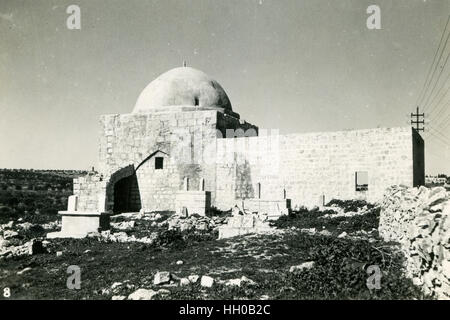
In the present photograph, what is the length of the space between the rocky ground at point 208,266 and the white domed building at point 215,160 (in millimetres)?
3472

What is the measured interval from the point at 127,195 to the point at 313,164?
382 inches

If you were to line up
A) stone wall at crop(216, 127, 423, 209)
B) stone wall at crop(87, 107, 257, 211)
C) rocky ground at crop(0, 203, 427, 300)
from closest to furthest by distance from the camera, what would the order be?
rocky ground at crop(0, 203, 427, 300), stone wall at crop(216, 127, 423, 209), stone wall at crop(87, 107, 257, 211)

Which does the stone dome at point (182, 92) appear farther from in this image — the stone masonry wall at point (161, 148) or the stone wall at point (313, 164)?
the stone wall at point (313, 164)

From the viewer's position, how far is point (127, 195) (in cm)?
2097

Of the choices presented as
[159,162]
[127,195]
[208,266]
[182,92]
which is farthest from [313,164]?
[208,266]

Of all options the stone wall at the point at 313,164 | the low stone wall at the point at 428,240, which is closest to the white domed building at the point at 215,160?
the stone wall at the point at 313,164

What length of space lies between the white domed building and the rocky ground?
3.47 m

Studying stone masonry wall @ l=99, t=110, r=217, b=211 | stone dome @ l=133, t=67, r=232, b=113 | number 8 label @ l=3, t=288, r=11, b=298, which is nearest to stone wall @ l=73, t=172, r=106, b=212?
stone masonry wall @ l=99, t=110, r=217, b=211

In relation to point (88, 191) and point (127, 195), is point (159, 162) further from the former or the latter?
point (88, 191)

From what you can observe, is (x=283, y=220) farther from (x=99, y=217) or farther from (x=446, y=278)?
(x=446, y=278)

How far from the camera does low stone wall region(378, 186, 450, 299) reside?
4.62 metres

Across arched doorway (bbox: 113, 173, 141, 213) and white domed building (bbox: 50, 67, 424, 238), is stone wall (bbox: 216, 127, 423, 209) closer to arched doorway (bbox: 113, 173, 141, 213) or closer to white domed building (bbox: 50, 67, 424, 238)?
white domed building (bbox: 50, 67, 424, 238)

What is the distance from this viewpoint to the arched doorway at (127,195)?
20734 millimetres

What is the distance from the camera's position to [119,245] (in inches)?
416
